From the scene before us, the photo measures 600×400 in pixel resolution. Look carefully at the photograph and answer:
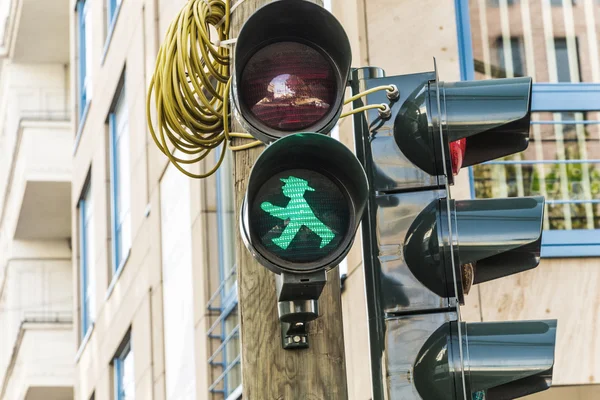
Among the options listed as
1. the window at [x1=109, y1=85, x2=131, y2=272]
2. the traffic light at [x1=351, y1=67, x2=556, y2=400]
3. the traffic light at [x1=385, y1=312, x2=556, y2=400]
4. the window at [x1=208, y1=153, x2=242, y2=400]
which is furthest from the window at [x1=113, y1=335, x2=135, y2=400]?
the traffic light at [x1=385, y1=312, x2=556, y2=400]

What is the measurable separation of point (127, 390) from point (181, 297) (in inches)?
187

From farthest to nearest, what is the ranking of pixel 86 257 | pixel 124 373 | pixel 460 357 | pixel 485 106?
pixel 86 257
pixel 124 373
pixel 485 106
pixel 460 357

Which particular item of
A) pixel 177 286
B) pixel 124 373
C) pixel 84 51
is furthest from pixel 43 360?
pixel 177 286

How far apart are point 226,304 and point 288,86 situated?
29.6ft

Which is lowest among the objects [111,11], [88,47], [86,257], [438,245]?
[438,245]

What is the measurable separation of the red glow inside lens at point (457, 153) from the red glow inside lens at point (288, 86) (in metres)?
0.51

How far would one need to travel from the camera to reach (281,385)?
161 inches

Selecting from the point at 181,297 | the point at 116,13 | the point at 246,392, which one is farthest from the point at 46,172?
the point at 246,392

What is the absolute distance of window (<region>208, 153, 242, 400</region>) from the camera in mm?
12617

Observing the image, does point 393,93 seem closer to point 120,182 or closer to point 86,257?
point 120,182

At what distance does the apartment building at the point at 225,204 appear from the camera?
29.5 feet

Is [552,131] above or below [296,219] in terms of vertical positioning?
above

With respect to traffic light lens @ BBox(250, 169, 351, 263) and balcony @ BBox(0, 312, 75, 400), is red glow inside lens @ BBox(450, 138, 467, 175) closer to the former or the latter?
traffic light lens @ BBox(250, 169, 351, 263)

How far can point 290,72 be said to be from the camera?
4125mm
